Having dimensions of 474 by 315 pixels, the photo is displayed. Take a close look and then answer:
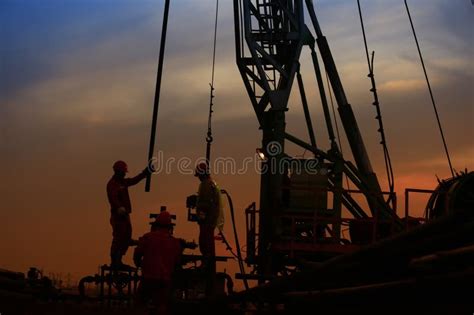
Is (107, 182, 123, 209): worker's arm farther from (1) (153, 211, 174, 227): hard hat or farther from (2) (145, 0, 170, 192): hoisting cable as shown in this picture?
(1) (153, 211, 174, 227): hard hat

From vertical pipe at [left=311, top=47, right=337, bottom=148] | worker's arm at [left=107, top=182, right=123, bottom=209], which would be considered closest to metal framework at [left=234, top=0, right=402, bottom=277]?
vertical pipe at [left=311, top=47, right=337, bottom=148]

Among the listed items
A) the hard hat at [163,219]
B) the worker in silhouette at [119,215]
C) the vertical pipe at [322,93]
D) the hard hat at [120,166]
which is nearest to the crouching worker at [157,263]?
the hard hat at [163,219]

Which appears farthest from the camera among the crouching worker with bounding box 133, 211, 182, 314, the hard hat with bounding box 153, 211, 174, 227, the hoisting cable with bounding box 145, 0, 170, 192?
the hoisting cable with bounding box 145, 0, 170, 192

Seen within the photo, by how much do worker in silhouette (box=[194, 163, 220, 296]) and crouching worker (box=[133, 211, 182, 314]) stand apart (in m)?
3.07

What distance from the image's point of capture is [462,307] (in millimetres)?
7164

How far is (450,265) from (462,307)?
480mm

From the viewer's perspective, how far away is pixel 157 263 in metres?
11.6

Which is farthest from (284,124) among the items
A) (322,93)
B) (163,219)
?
(163,219)

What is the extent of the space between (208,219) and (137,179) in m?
1.47

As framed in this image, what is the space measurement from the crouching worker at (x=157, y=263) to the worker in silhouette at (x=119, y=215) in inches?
97.8

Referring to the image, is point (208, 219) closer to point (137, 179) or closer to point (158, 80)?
point (137, 179)

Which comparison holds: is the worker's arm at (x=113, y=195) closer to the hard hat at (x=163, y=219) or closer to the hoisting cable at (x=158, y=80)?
the hoisting cable at (x=158, y=80)

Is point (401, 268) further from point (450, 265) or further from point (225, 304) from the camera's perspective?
point (225, 304)

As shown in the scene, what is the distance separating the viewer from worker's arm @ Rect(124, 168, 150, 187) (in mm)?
14875
